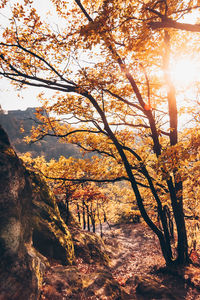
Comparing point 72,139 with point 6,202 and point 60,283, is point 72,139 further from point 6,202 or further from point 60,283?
point 60,283

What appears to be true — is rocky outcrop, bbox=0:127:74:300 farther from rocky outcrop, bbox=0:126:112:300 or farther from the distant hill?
the distant hill

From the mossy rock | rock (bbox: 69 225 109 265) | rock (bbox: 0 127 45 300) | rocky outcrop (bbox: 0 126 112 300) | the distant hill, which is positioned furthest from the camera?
the distant hill

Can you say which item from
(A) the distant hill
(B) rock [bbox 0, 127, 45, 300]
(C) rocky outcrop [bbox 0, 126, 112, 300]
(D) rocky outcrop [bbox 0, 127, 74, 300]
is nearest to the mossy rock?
(C) rocky outcrop [bbox 0, 126, 112, 300]

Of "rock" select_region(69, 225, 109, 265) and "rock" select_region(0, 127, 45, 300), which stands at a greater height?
"rock" select_region(0, 127, 45, 300)

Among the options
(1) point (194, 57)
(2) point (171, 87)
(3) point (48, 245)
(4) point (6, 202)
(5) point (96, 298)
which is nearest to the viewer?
(4) point (6, 202)

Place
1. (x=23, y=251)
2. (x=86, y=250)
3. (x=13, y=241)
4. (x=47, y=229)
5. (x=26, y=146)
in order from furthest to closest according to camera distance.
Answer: (x=26, y=146)
(x=86, y=250)
(x=47, y=229)
(x=23, y=251)
(x=13, y=241)

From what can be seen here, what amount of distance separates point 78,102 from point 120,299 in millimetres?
7855

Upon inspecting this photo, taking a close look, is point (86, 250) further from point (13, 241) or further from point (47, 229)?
point (13, 241)

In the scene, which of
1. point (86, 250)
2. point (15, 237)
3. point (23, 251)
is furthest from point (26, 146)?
point (15, 237)

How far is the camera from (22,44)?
6.06 m

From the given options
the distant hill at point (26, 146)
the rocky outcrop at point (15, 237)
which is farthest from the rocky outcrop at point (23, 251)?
the distant hill at point (26, 146)

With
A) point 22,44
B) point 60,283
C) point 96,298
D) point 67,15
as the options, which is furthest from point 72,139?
point 96,298

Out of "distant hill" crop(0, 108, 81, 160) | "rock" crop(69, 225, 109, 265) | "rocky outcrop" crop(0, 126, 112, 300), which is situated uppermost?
"distant hill" crop(0, 108, 81, 160)

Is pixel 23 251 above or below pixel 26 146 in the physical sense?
below
